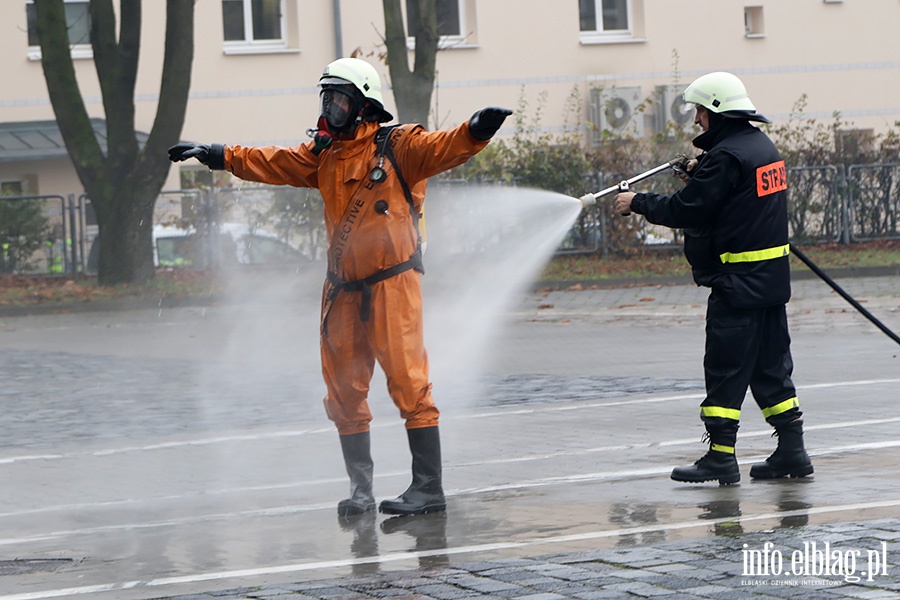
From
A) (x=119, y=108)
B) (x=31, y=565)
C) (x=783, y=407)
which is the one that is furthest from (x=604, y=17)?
(x=31, y=565)

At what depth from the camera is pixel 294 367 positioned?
12.8 metres

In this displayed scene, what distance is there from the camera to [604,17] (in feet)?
106

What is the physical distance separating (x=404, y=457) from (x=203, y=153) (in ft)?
7.67

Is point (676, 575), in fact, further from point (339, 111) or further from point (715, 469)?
point (339, 111)

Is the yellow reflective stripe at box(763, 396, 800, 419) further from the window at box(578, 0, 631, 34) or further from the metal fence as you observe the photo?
the window at box(578, 0, 631, 34)

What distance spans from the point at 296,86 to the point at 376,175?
81.6 ft

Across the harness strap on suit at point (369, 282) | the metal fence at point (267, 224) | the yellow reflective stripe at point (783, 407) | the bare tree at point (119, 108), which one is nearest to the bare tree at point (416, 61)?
the metal fence at point (267, 224)

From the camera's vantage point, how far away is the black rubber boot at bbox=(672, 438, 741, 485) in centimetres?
671

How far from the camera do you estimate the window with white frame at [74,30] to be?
29422 mm

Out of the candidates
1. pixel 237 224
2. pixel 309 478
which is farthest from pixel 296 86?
pixel 309 478

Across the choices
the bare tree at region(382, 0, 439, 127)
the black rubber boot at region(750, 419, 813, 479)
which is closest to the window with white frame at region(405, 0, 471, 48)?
the bare tree at region(382, 0, 439, 127)

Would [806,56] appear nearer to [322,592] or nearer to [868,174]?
[868,174]

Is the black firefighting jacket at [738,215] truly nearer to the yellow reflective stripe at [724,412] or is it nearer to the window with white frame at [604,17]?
the yellow reflective stripe at [724,412]

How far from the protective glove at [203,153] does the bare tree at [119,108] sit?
15.1 metres
